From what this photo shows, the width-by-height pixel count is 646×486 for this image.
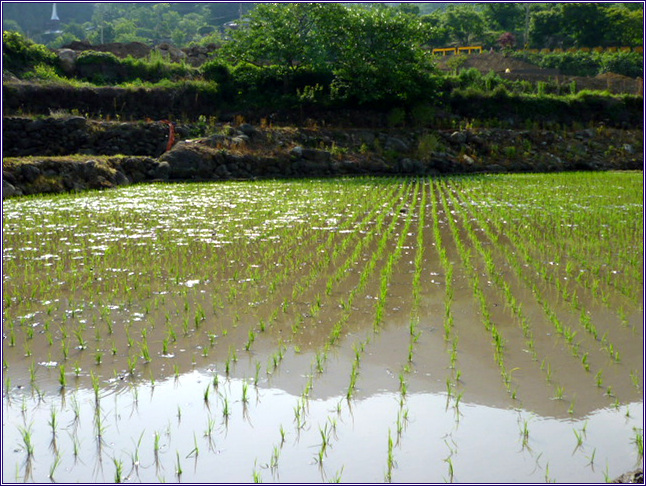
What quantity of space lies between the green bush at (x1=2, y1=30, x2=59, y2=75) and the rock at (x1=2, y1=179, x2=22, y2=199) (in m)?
14.1

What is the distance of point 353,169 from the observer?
2020 centimetres

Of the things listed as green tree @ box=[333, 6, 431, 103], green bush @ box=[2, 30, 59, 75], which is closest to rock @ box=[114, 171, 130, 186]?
green tree @ box=[333, 6, 431, 103]

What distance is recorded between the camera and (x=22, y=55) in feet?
84.7

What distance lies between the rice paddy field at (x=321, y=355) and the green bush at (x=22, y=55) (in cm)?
1935

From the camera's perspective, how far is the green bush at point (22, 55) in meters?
25.1

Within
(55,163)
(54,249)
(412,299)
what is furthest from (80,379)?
(55,163)

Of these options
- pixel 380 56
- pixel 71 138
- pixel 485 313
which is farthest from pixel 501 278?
pixel 380 56

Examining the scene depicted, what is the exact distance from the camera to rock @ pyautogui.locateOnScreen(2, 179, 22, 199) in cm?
1264

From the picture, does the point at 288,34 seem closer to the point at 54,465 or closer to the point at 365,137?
the point at 365,137

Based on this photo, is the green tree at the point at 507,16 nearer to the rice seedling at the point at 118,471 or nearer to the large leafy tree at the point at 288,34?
the large leafy tree at the point at 288,34

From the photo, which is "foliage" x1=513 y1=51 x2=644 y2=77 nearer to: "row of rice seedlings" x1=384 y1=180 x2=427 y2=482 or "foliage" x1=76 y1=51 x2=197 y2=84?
"foliage" x1=76 y1=51 x2=197 y2=84

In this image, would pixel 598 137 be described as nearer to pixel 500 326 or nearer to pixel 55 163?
pixel 55 163

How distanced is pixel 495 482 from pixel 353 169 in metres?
17.8

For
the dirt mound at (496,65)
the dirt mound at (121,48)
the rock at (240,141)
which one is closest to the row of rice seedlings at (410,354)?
the rock at (240,141)
